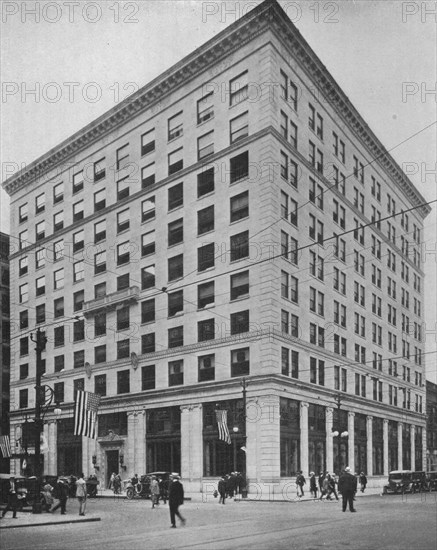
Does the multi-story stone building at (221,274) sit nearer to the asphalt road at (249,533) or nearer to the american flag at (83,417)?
the american flag at (83,417)

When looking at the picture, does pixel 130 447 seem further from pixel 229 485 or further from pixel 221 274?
pixel 221 274

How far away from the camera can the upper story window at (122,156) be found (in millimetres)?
57719

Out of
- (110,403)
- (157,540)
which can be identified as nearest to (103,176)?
(110,403)

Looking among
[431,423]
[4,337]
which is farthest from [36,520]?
[431,423]

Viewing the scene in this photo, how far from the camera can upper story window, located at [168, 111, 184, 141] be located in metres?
53.2

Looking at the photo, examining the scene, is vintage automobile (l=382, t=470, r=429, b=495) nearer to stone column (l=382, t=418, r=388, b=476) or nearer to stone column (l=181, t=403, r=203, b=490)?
stone column (l=181, t=403, r=203, b=490)

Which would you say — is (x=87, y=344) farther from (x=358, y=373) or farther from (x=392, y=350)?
(x=392, y=350)

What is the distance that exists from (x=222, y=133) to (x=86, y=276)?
1873cm

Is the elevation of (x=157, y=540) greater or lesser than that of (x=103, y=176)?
lesser

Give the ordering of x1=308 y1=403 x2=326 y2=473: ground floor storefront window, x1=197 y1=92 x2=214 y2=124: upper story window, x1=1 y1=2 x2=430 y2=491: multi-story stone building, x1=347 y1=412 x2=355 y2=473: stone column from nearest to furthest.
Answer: x1=1 y1=2 x2=430 y2=491: multi-story stone building → x1=308 y1=403 x2=326 y2=473: ground floor storefront window → x1=197 y1=92 x2=214 y2=124: upper story window → x1=347 y1=412 x2=355 y2=473: stone column

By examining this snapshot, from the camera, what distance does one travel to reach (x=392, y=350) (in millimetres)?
69125

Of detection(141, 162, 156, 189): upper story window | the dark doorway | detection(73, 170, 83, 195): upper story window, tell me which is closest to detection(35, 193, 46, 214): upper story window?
detection(73, 170, 83, 195): upper story window

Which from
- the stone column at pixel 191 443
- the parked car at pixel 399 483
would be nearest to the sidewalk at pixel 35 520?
the stone column at pixel 191 443

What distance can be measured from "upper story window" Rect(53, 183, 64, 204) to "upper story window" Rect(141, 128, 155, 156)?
11.6 metres
